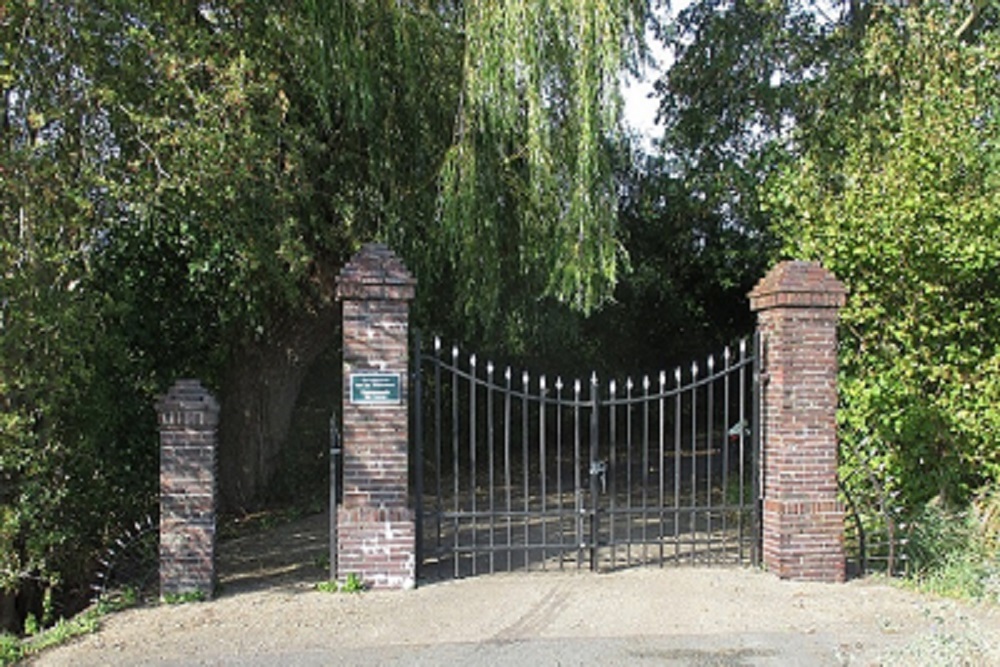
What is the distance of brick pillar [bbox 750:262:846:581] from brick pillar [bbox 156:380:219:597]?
4563 millimetres

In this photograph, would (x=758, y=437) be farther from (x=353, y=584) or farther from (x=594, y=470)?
(x=353, y=584)

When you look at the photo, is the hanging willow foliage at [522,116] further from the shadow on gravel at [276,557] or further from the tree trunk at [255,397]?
the tree trunk at [255,397]

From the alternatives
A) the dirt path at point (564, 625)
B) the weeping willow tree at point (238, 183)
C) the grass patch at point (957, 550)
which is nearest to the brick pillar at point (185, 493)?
the dirt path at point (564, 625)

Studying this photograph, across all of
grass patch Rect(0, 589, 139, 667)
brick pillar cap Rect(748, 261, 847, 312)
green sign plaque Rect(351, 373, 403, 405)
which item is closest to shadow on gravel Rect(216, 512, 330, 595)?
grass patch Rect(0, 589, 139, 667)

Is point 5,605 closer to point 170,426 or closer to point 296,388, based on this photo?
point 170,426

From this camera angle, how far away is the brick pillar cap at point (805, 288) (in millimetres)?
7691

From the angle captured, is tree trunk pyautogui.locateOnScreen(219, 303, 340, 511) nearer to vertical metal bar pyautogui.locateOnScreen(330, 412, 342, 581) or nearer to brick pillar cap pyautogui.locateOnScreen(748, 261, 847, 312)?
vertical metal bar pyautogui.locateOnScreen(330, 412, 342, 581)

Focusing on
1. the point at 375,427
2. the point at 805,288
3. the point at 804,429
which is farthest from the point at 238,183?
the point at 804,429

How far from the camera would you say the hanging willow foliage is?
8703 mm

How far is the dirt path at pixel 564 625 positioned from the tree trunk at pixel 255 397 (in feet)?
15.5

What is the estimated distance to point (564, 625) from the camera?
6574 mm

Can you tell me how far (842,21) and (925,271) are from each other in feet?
20.9

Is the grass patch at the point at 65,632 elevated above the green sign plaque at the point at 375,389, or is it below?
below

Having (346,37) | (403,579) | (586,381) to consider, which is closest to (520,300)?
(346,37)
